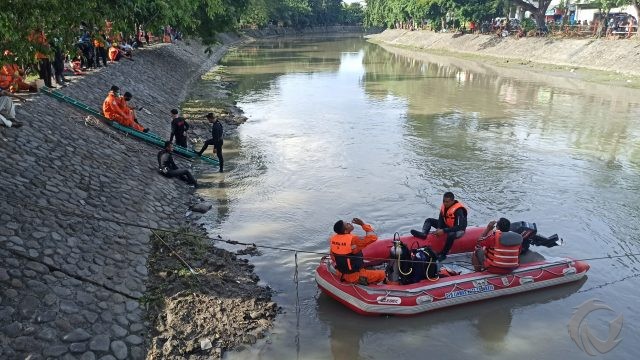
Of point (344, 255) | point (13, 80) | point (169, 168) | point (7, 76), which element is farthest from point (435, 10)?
point (344, 255)

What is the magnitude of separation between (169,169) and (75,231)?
5567 millimetres

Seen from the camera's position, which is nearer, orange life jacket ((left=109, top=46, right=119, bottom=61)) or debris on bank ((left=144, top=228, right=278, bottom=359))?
debris on bank ((left=144, top=228, right=278, bottom=359))

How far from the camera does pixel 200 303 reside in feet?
27.5

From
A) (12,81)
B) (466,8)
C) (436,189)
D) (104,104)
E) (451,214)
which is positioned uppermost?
(466,8)

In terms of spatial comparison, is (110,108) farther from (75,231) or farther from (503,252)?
(503,252)

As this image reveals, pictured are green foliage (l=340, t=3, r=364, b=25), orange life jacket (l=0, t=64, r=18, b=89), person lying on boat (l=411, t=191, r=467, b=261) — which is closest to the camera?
person lying on boat (l=411, t=191, r=467, b=261)

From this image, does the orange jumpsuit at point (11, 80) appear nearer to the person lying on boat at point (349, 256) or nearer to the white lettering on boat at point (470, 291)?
the person lying on boat at point (349, 256)

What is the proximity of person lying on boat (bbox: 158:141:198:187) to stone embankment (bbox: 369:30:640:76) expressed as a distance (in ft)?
107

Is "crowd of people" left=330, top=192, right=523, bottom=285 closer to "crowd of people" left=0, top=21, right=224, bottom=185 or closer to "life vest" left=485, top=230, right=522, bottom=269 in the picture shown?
"life vest" left=485, top=230, right=522, bottom=269

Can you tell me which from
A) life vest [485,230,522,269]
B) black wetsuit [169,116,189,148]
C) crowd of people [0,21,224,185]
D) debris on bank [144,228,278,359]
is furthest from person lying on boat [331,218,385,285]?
black wetsuit [169,116,189,148]

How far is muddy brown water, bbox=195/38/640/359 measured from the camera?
843cm

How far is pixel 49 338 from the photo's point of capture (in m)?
6.52

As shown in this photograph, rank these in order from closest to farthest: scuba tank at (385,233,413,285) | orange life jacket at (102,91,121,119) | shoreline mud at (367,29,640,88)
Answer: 1. scuba tank at (385,233,413,285)
2. orange life jacket at (102,91,121,119)
3. shoreline mud at (367,29,640,88)

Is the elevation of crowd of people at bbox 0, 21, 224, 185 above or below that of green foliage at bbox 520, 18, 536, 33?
below
